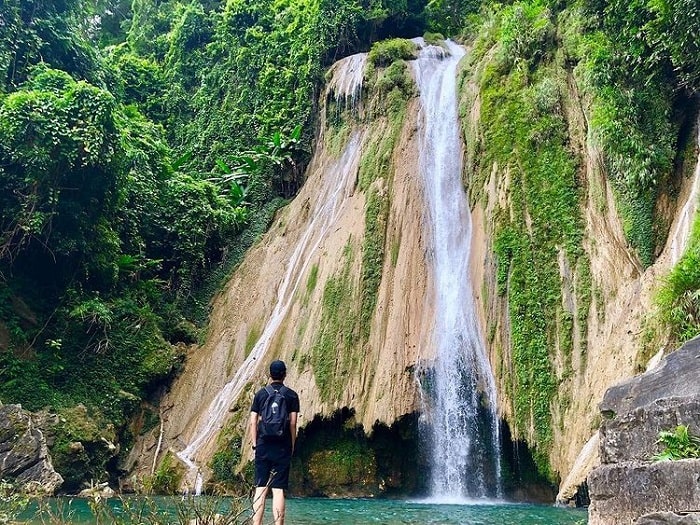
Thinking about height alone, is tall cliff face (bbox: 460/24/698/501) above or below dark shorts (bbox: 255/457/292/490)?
above

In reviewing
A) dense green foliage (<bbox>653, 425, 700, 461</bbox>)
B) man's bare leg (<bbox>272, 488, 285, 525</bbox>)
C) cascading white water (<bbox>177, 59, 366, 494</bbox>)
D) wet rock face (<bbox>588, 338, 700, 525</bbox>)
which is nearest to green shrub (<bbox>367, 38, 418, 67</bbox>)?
cascading white water (<bbox>177, 59, 366, 494</bbox>)

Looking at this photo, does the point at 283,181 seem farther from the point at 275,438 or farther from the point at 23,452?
the point at 275,438

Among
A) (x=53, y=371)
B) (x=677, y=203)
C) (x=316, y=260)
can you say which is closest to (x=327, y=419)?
(x=316, y=260)

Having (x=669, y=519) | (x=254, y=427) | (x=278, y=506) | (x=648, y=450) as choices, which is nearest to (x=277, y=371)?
(x=254, y=427)

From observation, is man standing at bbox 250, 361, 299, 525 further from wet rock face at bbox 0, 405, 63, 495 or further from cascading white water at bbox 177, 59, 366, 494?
cascading white water at bbox 177, 59, 366, 494

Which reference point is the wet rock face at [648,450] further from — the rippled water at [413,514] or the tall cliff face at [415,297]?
the tall cliff face at [415,297]

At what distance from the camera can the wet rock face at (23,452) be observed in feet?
38.7

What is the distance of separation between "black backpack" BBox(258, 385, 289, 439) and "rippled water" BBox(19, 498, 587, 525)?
9.85ft

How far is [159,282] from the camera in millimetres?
19750

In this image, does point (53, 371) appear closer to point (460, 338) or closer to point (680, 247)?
point (460, 338)

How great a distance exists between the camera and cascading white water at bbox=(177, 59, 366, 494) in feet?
50.3

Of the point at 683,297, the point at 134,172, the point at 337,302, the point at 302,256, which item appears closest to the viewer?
the point at 683,297

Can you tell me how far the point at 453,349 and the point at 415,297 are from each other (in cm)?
174

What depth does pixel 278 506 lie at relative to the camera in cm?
517
